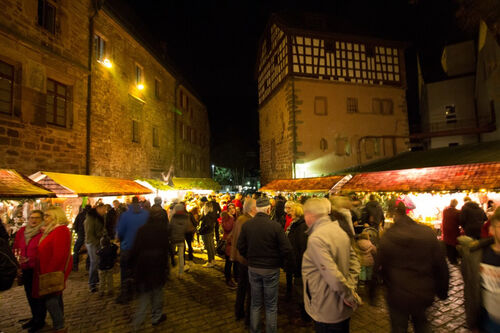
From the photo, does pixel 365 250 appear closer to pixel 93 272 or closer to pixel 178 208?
pixel 178 208

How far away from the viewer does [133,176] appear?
14219 mm

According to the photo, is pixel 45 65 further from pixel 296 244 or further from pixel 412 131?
pixel 412 131

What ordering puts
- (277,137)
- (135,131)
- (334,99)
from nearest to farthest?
(135,131) < (334,99) < (277,137)

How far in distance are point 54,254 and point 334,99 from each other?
17189 millimetres

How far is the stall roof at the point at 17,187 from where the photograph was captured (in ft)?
20.8

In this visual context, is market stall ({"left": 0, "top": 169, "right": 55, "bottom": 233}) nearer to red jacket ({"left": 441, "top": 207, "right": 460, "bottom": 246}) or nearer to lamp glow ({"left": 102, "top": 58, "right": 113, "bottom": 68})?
lamp glow ({"left": 102, "top": 58, "right": 113, "bottom": 68})

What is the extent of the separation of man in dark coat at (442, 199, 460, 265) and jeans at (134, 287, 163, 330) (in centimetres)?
733

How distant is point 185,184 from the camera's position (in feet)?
66.2

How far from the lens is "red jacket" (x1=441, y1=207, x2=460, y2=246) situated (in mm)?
7172

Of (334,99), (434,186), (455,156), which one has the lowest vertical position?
(434,186)

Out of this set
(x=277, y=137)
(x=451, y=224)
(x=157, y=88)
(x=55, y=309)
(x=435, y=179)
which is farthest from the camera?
(x=277, y=137)

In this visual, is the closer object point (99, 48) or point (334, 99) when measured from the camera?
point (99, 48)

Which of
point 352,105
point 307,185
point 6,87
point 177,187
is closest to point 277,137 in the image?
point 352,105

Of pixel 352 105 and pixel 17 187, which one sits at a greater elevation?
pixel 352 105
